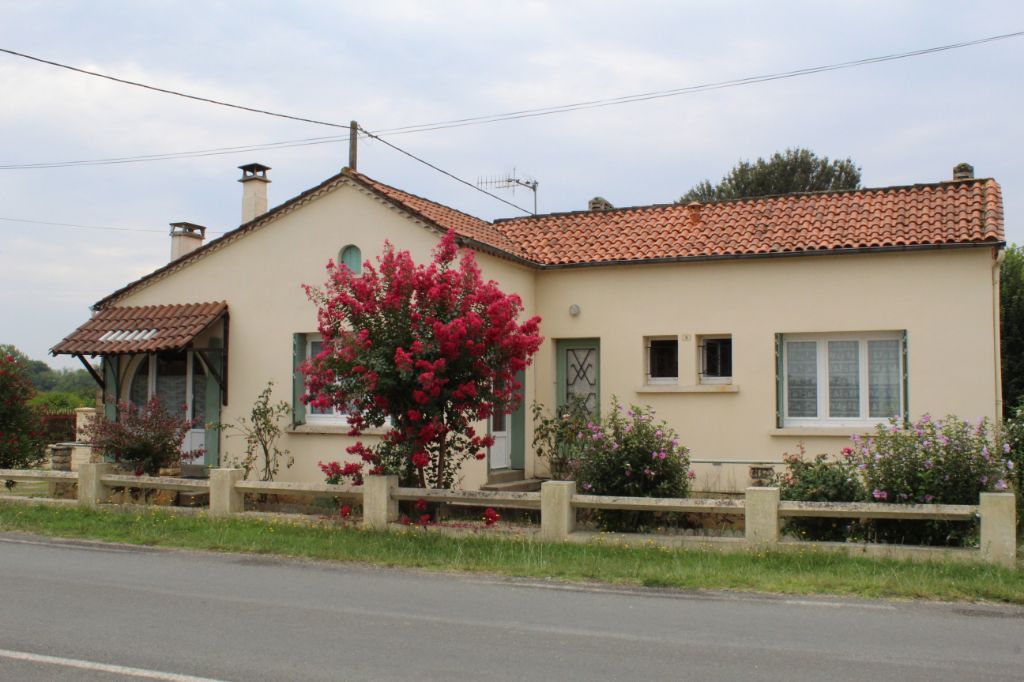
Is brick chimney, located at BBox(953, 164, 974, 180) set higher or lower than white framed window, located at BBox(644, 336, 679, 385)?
higher

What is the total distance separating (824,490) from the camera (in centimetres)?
1122

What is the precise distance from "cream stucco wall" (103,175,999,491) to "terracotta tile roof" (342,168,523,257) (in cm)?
24

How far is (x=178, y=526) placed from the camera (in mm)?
12516

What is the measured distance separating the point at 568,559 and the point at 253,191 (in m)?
12.8

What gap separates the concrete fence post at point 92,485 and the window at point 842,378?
34.3 ft

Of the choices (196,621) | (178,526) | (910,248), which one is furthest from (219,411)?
(910,248)

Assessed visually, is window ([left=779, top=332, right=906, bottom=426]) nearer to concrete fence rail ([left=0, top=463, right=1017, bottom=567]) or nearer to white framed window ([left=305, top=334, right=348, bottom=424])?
concrete fence rail ([left=0, top=463, right=1017, bottom=567])

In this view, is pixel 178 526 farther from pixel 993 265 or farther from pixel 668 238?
pixel 993 265

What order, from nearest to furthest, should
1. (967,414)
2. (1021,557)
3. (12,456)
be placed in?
(1021,557) < (967,414) < (12,456)

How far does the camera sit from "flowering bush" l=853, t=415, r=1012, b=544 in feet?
34.2

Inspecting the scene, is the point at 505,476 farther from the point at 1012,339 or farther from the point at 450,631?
the point at 1012,339

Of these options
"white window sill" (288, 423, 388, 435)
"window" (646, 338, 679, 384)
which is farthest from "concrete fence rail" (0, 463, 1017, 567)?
"window" (646, 338, 679, 384)

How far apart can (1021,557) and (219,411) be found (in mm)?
12457

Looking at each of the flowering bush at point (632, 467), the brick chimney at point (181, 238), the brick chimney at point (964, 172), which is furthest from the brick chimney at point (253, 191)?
the brick chimney at point (964, 172)
